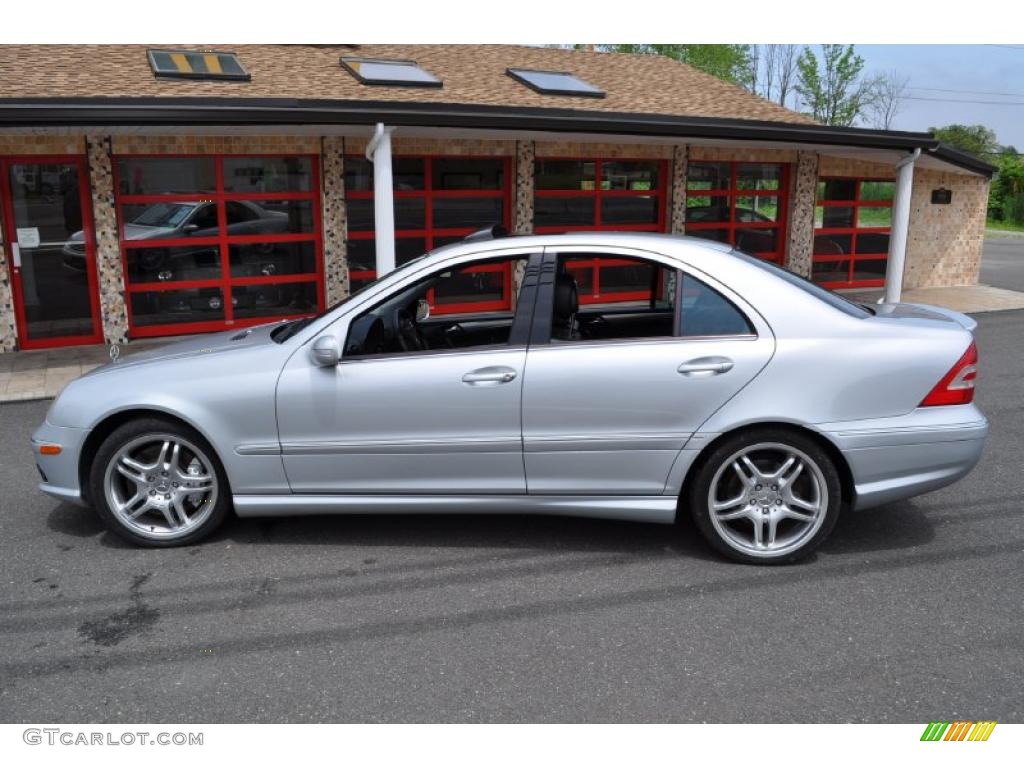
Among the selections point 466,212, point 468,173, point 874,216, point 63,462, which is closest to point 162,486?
point 63,462

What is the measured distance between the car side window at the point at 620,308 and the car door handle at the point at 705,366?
0.22 metres

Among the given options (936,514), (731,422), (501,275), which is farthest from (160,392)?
(501,275)

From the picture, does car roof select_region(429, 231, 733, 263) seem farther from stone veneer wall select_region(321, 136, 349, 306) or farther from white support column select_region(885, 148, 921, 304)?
white support column select_region(885, 148, 921, 304)

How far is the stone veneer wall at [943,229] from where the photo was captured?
16516 millimetres

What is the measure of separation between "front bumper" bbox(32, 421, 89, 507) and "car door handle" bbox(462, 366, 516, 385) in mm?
1999

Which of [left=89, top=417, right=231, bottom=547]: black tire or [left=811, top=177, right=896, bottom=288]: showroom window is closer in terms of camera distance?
[left=89, top=417, right=231, bottom=547]: black tire

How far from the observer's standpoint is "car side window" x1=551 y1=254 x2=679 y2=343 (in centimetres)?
440

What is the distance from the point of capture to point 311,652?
349 cm

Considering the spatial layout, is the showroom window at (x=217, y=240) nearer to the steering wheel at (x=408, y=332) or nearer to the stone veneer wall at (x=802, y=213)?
the steering wheel at (x=408, y=332)

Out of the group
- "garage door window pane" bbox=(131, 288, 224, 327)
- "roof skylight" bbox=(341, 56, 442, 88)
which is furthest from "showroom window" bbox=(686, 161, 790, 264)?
"garage door window pane" bbox=(131, 288, 224, 327)

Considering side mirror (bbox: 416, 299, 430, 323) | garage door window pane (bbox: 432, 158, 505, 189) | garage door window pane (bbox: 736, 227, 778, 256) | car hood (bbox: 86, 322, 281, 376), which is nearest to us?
car hood (bbox: 86, 322, 281, 376)

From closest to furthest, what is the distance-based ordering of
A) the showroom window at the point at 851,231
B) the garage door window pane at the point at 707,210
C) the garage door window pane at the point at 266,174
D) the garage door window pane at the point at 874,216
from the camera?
the garage door window pane at the point at 266,174
the garage door window pane at the point at 707,210
the showroom window at the point at 851,231
the garage door window pane at the point at 874,216

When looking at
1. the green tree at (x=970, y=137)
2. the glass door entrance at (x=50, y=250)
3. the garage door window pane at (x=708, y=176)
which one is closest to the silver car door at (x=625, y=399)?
the glass door entrance at (x=50, y=250)

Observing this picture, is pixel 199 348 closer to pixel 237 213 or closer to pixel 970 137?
pixel 237 213
